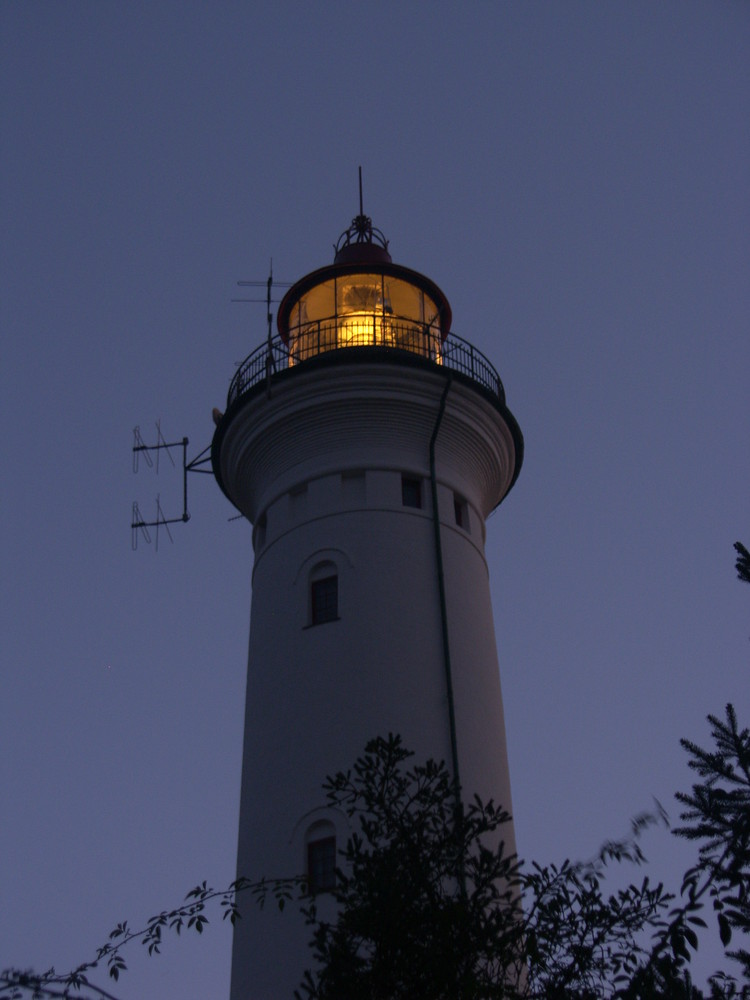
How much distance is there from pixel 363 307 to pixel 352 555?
639 centimetres

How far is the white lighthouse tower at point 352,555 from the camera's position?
58.5ft

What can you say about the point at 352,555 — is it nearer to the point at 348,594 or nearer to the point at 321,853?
the point at 348,594

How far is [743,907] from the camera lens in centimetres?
859

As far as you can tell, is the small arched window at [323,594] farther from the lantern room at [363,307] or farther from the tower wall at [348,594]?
the lantern room at [363,307]

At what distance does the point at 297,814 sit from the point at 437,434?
741cm

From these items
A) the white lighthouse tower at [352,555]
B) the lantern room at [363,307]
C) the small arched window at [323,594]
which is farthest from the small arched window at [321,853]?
the lantern room at [363,307]

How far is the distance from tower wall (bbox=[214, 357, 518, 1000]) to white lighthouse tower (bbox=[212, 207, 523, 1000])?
1.2 inches

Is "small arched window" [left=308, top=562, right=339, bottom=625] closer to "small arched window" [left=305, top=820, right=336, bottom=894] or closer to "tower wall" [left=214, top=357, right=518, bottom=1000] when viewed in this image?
"tower wall" [left=214, top=357, right=518, bottom=1000]

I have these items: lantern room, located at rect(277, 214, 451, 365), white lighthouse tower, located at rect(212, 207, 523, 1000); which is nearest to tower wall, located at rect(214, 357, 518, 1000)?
white lighthouse tower, located at rect(212, 207, 523, 1000)

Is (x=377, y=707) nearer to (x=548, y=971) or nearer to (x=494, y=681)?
(x=494, y=681)

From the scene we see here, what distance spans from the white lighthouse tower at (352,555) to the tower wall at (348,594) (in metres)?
0.03

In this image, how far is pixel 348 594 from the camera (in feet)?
64.3

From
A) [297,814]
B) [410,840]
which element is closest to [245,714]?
[297,814]

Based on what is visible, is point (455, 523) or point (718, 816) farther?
point (455, 523)
